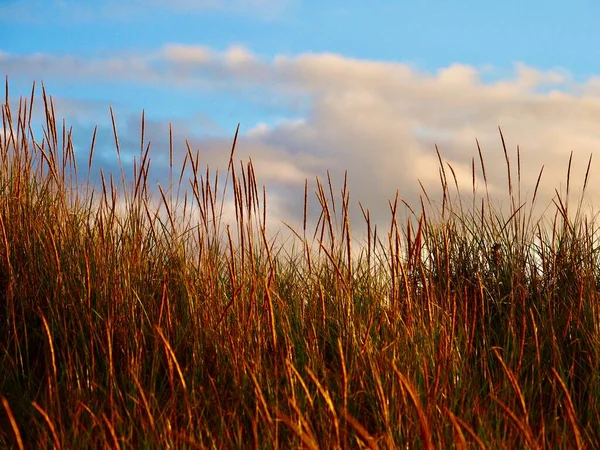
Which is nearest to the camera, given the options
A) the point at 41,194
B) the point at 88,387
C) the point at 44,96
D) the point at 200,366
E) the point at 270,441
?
the point at 270,441

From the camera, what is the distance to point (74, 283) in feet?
11.6

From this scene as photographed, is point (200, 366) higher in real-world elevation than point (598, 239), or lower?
lower

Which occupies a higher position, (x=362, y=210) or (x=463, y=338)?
(x=362, y=210)

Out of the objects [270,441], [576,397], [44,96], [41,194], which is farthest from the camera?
[41,194]

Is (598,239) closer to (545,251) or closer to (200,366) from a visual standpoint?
(545,251)

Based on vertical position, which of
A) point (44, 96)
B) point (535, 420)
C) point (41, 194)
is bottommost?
point (535, 420)

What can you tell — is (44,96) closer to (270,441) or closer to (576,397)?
(270,441)

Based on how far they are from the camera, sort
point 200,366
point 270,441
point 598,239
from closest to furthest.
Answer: point 270,441, point 200,366, point 598,239

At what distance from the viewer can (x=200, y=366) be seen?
299 centimetres

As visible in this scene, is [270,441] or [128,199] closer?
[270,441]

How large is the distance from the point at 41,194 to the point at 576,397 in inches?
126

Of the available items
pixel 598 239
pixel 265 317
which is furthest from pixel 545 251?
pixel 265 317

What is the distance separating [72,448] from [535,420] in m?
1.84

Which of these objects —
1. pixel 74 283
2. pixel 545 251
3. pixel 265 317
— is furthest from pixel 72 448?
pixel 545 251
